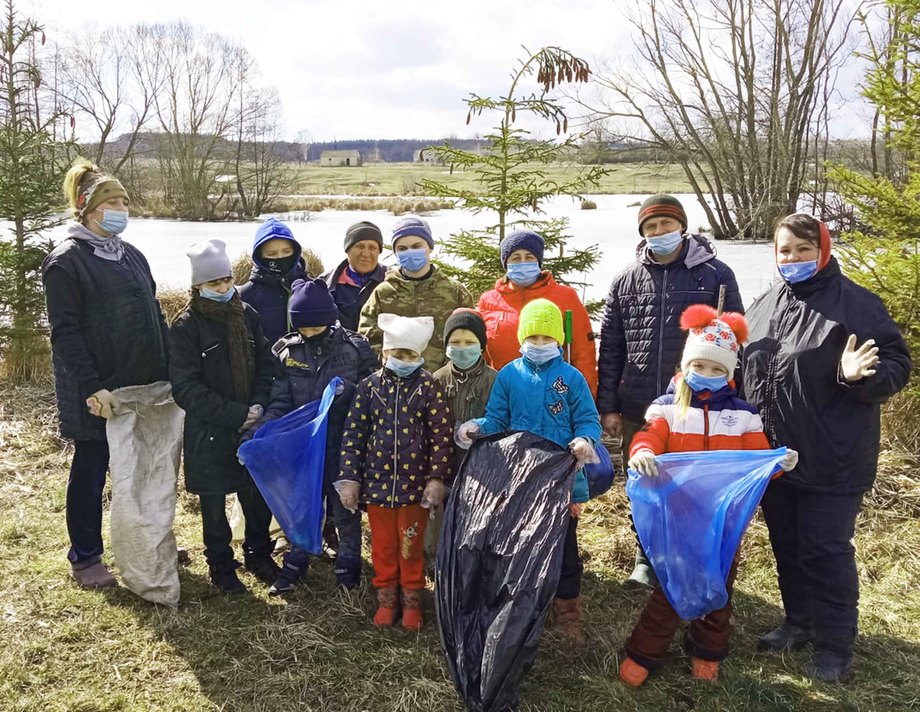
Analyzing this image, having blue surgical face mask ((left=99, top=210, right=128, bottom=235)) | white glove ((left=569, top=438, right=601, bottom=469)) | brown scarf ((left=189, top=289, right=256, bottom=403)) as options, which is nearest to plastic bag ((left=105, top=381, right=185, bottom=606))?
brown scarf ((left=189, top=289, right=256, bottom=403))

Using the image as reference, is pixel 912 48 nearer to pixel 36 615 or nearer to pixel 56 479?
pixel 36 615

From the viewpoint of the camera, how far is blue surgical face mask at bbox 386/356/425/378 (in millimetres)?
3252

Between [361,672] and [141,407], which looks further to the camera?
[141,407]

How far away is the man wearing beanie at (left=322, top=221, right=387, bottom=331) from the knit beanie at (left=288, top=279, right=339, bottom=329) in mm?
787

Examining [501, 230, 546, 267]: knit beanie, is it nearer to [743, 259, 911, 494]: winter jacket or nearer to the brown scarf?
[743, 259, 911, 494]: winter jacket

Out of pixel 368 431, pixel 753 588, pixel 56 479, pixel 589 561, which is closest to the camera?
pixel 368 431

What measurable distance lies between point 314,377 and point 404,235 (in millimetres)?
965

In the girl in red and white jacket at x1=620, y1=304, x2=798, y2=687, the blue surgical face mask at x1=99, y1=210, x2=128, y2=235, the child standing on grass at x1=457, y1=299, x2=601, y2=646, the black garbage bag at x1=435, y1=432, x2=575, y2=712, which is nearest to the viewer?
the black garbage bag at x1=435, y1=432, x2=575, y2=712

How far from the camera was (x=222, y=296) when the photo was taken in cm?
352

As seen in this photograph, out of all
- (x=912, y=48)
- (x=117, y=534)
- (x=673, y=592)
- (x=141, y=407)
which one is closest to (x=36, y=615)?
(x=117, y=534)

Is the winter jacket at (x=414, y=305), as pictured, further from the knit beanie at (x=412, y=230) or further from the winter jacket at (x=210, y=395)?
the winter jacket at (x=210, y=395)

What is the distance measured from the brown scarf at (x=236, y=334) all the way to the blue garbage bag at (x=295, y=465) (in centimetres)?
28

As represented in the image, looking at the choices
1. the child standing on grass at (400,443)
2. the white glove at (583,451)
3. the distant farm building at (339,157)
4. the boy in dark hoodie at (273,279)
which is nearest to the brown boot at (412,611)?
the child standing on grass at (400,443)

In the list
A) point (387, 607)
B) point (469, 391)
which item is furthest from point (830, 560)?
point (387, 607)
